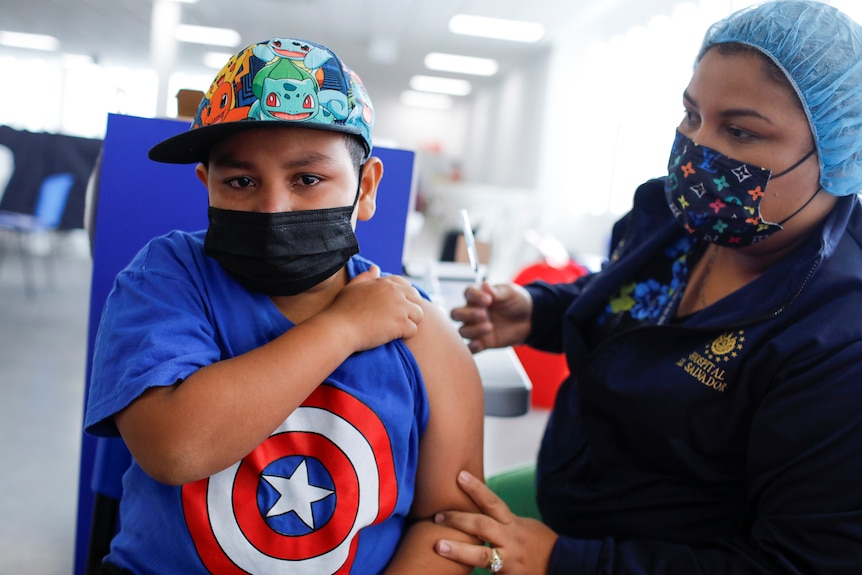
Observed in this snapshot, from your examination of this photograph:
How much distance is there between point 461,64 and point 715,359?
9372 mm

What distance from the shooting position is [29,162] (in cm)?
162

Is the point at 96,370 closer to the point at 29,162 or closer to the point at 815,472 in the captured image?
the point at 815,472

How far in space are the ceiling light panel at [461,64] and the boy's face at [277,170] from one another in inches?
322

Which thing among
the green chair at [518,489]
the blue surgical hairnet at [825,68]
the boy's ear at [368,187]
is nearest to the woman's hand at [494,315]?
the green chair at [518,489]

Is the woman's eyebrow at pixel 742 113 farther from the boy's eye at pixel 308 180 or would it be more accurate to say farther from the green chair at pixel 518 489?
the green chair at pixel 518 489

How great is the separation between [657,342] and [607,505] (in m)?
0.30

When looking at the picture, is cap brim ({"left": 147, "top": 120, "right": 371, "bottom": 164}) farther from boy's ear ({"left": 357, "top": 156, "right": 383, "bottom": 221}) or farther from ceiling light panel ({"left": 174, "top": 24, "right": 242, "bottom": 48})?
ceiling light panel ({"left": 174, "top": 24, "right": 242, "bottom": 48})

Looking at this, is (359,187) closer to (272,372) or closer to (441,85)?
(272,372)

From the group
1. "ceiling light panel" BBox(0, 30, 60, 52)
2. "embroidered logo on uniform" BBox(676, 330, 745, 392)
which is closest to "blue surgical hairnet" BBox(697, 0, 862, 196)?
"embroidered logo on uniform" BBox(676, 330, 745, 392)

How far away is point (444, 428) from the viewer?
0.95 metres

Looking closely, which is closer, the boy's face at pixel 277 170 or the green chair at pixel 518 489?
the boy's face at pixel 277 170

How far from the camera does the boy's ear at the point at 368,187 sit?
98cm

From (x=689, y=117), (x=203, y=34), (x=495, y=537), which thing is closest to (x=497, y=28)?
(x=203, y=34)

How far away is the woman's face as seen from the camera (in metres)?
0.95
